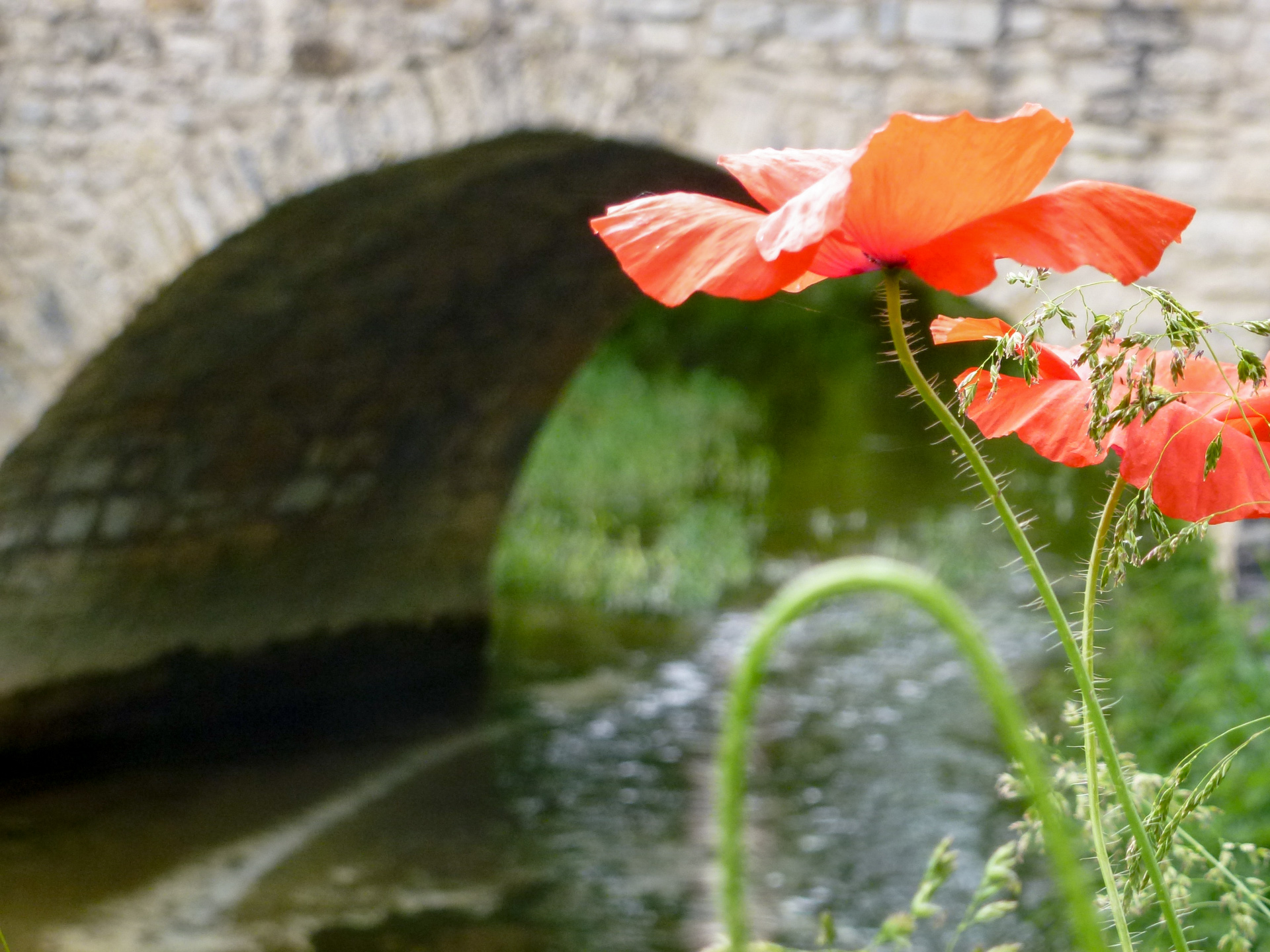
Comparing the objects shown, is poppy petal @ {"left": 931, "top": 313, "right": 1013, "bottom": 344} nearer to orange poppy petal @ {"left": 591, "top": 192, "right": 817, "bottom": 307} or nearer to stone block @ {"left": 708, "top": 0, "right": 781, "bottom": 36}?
orange poppy petal @ {"left": 591, "top": 192, "right": 817, "bottom": 307}

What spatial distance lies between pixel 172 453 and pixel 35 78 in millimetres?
1419

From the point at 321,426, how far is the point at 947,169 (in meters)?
4.35

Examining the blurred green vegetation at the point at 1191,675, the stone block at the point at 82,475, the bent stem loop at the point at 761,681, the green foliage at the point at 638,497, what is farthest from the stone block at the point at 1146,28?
the green foliage at the point at 638,497

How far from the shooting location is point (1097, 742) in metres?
0.60

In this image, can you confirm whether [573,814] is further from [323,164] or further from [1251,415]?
[1251,415]

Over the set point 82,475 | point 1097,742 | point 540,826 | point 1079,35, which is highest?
point 1079,35

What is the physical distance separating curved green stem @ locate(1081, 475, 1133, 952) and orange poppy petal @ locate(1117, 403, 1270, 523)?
0.06 feet

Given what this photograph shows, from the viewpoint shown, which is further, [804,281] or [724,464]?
[724,464]

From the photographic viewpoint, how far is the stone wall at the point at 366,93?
2.91 m

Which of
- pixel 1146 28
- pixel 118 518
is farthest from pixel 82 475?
pixel 1146 28

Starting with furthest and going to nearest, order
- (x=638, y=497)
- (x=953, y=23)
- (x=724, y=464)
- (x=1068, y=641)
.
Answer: (x=724, y=464) < (x=638, y=497) < (x=953, y=23) < (x=1068, y=641)

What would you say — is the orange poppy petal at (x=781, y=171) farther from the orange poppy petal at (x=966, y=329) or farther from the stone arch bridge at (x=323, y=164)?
the stone arch bridge at (x=323, y=164)

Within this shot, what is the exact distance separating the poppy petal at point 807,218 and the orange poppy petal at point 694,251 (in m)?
0.01

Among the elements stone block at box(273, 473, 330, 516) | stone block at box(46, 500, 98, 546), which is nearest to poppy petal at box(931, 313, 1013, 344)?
stone block at box(46, 500, 98, 546)
